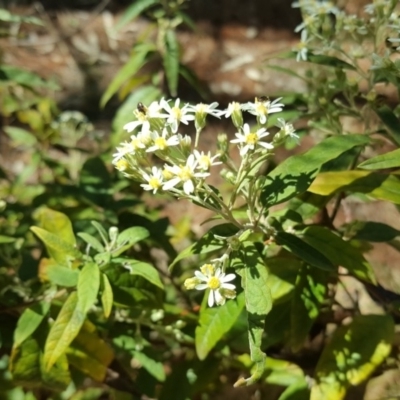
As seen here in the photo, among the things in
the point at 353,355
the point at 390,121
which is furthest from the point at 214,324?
the point at 390,121

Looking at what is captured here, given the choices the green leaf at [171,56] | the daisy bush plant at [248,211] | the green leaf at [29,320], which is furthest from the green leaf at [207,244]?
the green leaf at [171,56]

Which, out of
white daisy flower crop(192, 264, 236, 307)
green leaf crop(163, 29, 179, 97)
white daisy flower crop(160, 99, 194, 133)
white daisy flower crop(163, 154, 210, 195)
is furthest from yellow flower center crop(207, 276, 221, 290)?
green leaf crop(163, 29, 179, 97)

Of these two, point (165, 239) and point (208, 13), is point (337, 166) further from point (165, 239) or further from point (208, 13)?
point (208, 13)

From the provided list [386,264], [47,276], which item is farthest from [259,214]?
[386,264]

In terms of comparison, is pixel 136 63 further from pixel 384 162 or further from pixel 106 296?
pixel 384 162

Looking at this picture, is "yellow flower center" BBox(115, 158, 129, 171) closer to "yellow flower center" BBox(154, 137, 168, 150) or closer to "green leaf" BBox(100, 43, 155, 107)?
"yellow flower center" BBox(154, 137, 168, 150)

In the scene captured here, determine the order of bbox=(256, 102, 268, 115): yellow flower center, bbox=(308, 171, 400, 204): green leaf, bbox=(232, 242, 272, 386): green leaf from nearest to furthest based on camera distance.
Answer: bbox=(232, 242, 272, 386): green leaf
bbox=(256, 102, 268, 115): yellow flower center
bbox=(308, 171, 400, 204): green leaf

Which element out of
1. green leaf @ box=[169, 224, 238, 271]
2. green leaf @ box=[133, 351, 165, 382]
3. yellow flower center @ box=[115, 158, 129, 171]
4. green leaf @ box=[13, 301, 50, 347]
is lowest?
green leaf @ box=[133, 351, 165, 382]

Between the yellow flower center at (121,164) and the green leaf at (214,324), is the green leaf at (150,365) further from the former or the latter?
the yellow flower center at (121,164)
